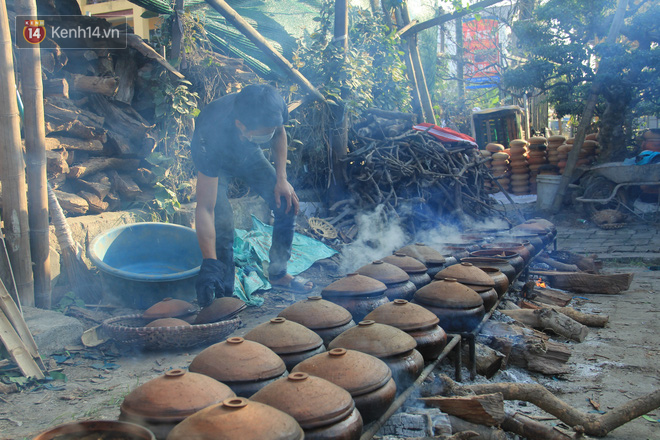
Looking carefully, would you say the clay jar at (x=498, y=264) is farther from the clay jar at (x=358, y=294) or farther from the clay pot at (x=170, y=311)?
the clay pot at (x=170, y=311)

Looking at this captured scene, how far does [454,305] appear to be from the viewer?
3.21m

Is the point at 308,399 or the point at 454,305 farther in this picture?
the point at 454,305

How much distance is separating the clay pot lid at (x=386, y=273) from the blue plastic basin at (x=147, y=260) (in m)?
1.68

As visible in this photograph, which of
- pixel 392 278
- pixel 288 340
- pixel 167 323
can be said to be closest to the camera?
pixel 288 340

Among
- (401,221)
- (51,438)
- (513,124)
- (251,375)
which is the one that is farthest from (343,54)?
(513,124)

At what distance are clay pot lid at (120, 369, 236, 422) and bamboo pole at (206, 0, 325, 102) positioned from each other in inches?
168

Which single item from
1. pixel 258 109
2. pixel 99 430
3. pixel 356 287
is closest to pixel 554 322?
pixel 356 287

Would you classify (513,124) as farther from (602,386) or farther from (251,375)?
(251,375)

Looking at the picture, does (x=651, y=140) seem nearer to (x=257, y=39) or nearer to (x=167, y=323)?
(x=257, y=39)

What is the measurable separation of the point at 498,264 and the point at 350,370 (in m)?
2.86

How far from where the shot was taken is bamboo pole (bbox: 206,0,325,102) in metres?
5.18

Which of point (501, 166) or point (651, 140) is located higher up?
point (651, 140)

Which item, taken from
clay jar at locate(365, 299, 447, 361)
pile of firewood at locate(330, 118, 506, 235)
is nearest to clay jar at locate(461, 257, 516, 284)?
clay jar at locate(365, 299, 447, 361)

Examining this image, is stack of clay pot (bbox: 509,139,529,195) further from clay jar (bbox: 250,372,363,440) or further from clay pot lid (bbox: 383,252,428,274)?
clay jar (bbox: 250,372,363,440)
